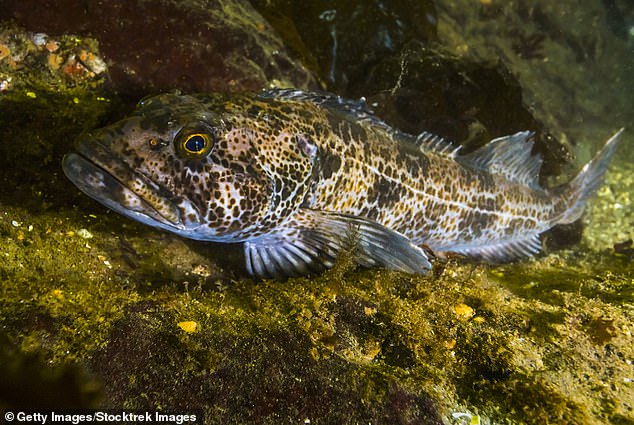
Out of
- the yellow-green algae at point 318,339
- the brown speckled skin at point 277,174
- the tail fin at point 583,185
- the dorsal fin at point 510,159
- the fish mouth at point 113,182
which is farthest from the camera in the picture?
the tail fin at point 583,185

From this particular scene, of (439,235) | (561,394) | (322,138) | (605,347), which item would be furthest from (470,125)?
(561,394)

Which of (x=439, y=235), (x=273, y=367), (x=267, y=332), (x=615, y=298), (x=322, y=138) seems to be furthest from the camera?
(x=439, y=235)

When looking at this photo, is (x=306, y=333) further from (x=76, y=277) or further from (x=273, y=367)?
(x=76, y=277)

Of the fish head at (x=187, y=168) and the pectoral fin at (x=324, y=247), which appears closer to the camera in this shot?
the fish head at (x=187, y=168)

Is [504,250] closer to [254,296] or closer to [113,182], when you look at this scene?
[254,296]

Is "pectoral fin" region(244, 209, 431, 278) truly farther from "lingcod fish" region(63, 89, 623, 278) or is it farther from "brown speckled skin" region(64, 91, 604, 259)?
"brown speckled skin" region(64, 91, 604, 259)

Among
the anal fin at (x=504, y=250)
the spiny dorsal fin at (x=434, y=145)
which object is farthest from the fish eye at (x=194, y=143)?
the anal fin at (x=504, y=250)

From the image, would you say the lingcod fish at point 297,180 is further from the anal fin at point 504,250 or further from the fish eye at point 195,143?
the anal fin at point 504,250

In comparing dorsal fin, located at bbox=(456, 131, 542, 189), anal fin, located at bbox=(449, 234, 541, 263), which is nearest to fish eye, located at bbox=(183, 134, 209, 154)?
dorsal fin, located at bbox=(456, 131, 542, 189)

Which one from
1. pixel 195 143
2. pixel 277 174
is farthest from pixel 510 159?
pixel 195 143
